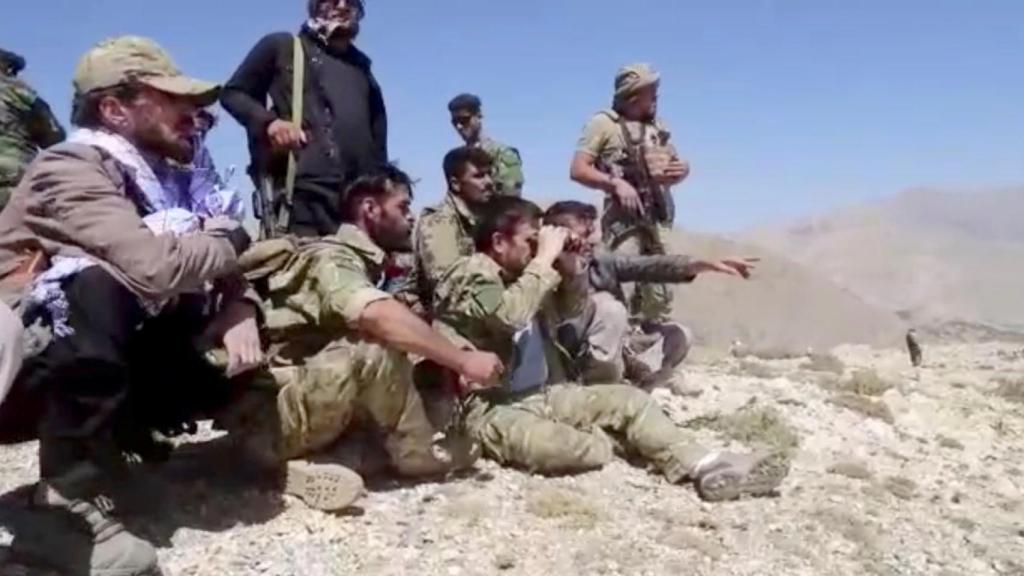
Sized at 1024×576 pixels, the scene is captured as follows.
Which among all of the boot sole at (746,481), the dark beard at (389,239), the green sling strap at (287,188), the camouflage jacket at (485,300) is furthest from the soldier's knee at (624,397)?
the green sling strap at (287,188)

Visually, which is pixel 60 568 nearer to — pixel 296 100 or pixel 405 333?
pixel 405 333

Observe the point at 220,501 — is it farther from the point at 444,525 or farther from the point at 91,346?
the point at 91,346

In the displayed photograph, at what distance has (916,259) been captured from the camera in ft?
274

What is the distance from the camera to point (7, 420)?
3.82m

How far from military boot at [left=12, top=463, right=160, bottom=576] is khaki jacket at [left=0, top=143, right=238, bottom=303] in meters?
0.61

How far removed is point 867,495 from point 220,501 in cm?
316

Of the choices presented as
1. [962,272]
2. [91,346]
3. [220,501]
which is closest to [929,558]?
[220,501]

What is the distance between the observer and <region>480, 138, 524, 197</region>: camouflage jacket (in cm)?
682

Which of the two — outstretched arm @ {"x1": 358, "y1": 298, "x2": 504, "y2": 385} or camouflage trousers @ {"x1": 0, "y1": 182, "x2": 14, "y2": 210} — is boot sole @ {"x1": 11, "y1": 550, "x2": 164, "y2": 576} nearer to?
outstretched arm @ {"x1": 358, "y1": 298, "x2": 504, "y2": 385}

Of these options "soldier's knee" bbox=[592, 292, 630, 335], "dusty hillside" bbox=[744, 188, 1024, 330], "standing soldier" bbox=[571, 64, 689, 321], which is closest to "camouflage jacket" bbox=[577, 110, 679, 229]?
"standing soldier" bbox=[571, 64, 689, 321]

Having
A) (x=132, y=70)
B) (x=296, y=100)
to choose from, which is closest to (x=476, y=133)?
(x=296, y=100)

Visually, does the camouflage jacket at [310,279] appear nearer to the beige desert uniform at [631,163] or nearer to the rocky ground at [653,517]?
the rocky ground at [653,517]

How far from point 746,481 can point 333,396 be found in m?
1.95

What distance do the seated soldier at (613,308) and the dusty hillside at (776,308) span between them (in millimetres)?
25511
